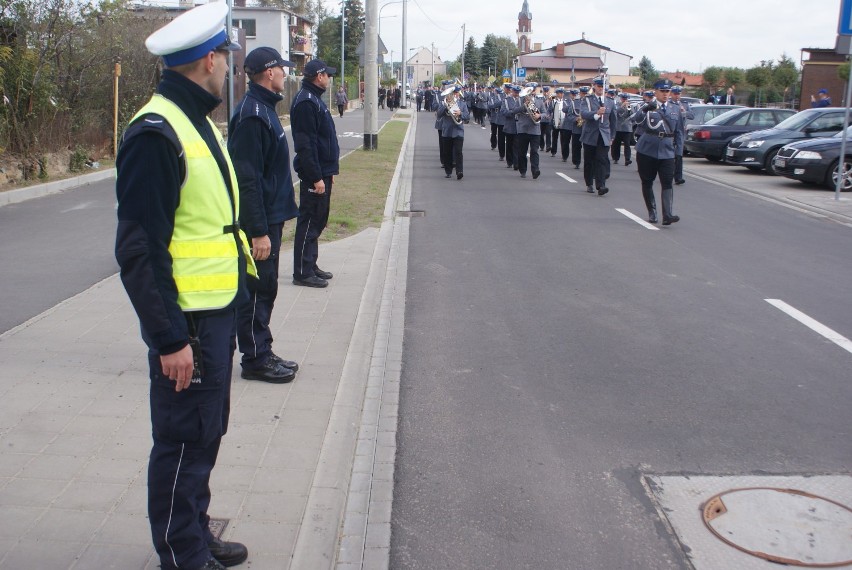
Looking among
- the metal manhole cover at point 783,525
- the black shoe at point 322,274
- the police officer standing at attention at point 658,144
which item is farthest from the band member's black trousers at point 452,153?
the metal manhole cover at point 783,525

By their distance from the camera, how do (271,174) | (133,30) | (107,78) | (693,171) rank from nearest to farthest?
1. (271,174)
2. (107,78)
3. (133,30)
4. (693,171)

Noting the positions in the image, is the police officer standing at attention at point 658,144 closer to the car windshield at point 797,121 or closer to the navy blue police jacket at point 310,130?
the navy blue police jacket at point 310,130

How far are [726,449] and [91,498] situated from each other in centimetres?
347

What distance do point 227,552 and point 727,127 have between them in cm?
2268

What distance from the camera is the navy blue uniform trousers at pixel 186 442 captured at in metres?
3.16

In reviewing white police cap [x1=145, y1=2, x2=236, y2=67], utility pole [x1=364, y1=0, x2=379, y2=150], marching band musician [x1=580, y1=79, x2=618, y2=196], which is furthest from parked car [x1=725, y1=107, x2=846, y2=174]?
white police cap [x1=145, y1=2, x2=236, y2=67]

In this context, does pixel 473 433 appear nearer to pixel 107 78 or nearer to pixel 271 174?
pixel 271 174

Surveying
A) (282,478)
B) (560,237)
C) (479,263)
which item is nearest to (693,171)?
(560,237)

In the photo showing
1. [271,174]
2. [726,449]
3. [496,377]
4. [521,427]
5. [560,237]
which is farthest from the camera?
[560,237]

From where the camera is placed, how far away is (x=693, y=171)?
22219 millimetres

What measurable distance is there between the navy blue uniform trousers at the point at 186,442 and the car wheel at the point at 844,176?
16.3 meters

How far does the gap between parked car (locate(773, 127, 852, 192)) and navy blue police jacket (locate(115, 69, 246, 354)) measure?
16906 mm

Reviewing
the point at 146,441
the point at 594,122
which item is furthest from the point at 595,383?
the point at 594,122

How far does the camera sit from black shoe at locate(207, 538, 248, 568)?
3.59 meters
